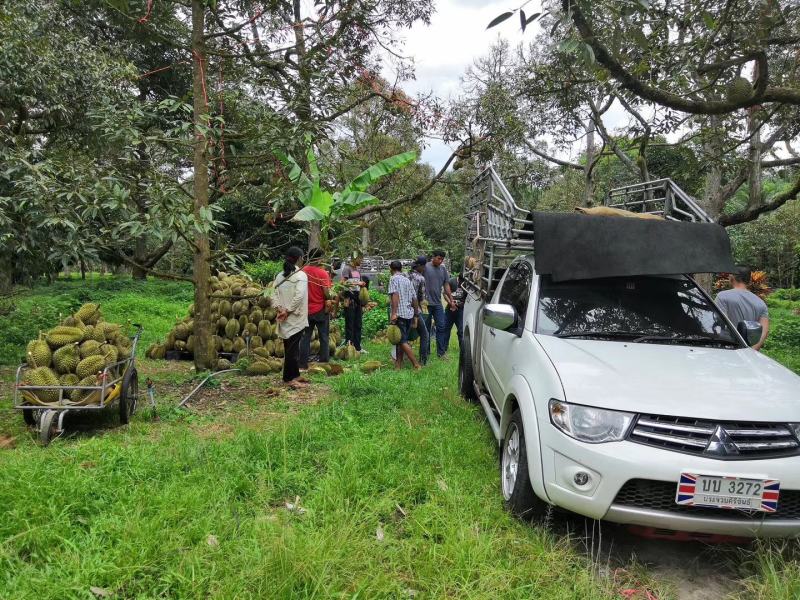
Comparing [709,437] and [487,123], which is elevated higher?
[487,123]

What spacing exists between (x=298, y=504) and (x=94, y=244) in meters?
3.63

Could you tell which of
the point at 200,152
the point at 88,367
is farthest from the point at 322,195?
the point at 88,367

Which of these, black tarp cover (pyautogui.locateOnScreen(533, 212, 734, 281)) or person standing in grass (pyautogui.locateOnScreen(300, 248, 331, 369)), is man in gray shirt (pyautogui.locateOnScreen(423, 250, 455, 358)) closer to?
person standing in grass (pyautogui.locateOnScreen(300, 248, 331, 369))

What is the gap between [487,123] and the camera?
38.3 feet

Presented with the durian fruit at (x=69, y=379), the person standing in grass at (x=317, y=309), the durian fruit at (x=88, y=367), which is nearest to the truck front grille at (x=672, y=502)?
the durian fruit at (x=88, y=367)

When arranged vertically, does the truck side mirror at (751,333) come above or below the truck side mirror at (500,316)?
below

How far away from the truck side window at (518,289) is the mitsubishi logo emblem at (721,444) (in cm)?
155

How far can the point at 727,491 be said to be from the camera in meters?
2.66

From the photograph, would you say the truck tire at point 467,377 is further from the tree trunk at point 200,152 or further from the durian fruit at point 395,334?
the tree trunk at point 200,152

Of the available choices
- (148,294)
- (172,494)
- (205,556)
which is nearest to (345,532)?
(205,556)

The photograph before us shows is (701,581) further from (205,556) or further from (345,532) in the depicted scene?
(205,556)

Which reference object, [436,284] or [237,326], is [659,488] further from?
[237,326]

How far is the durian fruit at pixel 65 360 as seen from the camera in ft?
16.0

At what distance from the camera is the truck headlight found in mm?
2844
